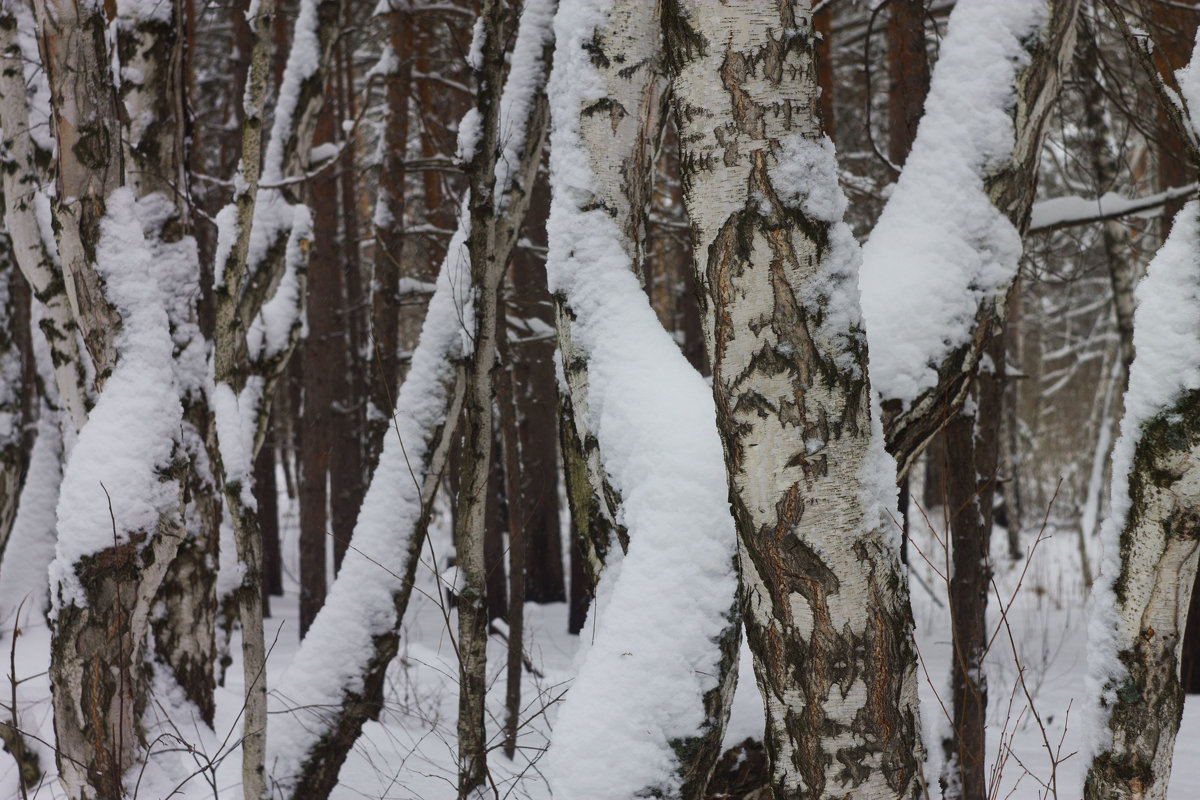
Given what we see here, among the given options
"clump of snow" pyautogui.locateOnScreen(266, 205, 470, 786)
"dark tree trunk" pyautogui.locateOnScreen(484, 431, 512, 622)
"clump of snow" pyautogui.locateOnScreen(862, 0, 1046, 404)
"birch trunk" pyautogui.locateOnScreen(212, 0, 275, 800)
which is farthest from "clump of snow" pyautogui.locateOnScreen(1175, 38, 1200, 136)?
"dark tree trunk" pyautogui.locateOnScreen(484, 431, 512, 622)

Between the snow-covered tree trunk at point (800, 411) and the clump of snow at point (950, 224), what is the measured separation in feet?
1.18

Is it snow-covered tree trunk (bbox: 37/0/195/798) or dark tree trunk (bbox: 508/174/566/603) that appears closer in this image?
snow-covered tree trunk (bbox: 37/0/195/798)

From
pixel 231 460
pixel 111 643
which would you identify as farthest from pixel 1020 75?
pixel 111 643

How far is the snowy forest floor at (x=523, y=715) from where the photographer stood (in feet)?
9.32

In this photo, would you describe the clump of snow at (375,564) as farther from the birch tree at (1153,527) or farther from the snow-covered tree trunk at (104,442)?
the birch tree at (1153,527)

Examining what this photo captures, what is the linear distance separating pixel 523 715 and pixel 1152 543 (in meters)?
3.76

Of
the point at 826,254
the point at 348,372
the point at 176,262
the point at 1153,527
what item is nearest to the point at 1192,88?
the point at 1153,527

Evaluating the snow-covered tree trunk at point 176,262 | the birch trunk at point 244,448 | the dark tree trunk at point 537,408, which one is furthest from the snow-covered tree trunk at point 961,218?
the dark tree trunk at point 537,408

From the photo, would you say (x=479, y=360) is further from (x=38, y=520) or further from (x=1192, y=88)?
(x=38, y=520)

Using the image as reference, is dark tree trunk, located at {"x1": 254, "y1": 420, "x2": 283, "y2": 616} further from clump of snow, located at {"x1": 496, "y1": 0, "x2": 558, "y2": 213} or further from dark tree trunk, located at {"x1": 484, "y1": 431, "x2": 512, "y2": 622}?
clump of snow, located at {"x1": 496, "y1": 0, "x2": 558, "y2": 213}

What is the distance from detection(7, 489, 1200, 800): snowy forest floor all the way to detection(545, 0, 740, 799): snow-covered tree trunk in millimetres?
318

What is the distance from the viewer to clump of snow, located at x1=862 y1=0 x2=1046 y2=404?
6.18 ft

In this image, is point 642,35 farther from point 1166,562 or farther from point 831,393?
point 1166,562

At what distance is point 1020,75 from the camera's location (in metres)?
1.99
